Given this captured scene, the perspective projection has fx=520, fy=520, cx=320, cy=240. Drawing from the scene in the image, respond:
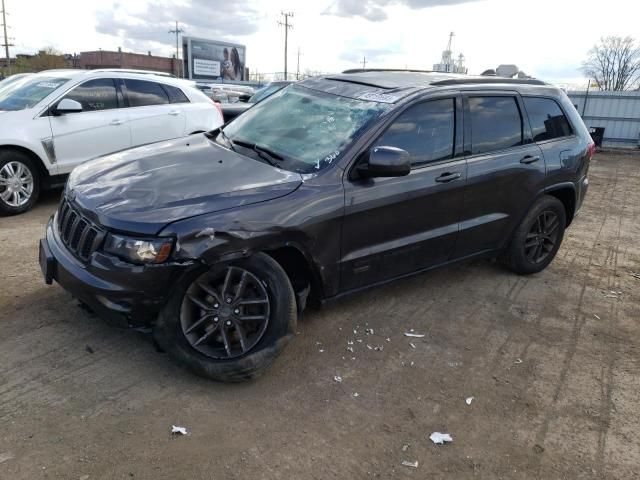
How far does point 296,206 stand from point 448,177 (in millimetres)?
1374

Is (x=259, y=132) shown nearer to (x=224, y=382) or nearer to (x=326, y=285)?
(x=326, y=285)

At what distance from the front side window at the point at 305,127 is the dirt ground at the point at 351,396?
1.24 meters

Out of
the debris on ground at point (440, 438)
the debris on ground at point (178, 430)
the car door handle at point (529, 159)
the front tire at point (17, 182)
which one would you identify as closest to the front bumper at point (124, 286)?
the debris on ground at point (178, 430)

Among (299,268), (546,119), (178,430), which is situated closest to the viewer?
(178,430)

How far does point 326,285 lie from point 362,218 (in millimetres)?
510

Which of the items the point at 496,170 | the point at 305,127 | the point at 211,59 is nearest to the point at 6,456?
the point at 305,127

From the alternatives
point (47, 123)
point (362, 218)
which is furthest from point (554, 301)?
point (47, 123)

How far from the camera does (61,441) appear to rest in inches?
101

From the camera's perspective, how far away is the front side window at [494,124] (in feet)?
13.7

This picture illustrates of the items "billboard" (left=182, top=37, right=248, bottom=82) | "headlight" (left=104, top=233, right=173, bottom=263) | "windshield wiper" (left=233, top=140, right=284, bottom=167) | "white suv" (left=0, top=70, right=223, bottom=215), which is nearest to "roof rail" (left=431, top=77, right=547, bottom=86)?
"windshield wiper" (left=233, top=140, right=284, bottom=167)

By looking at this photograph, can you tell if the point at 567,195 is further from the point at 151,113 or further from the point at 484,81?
the point at 151,113

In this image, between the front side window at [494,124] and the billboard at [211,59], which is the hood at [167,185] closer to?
the front side window at [494,124]

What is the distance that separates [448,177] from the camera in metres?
3.93

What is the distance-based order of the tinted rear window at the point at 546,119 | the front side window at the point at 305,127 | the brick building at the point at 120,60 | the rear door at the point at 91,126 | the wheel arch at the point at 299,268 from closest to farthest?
the wheel arch at the point at 299,268, the front side window at the point at 305,127, the tinted rear window at the point at 546,119, the rear door at the point at 91,126, the brick building at the point at 120,60
